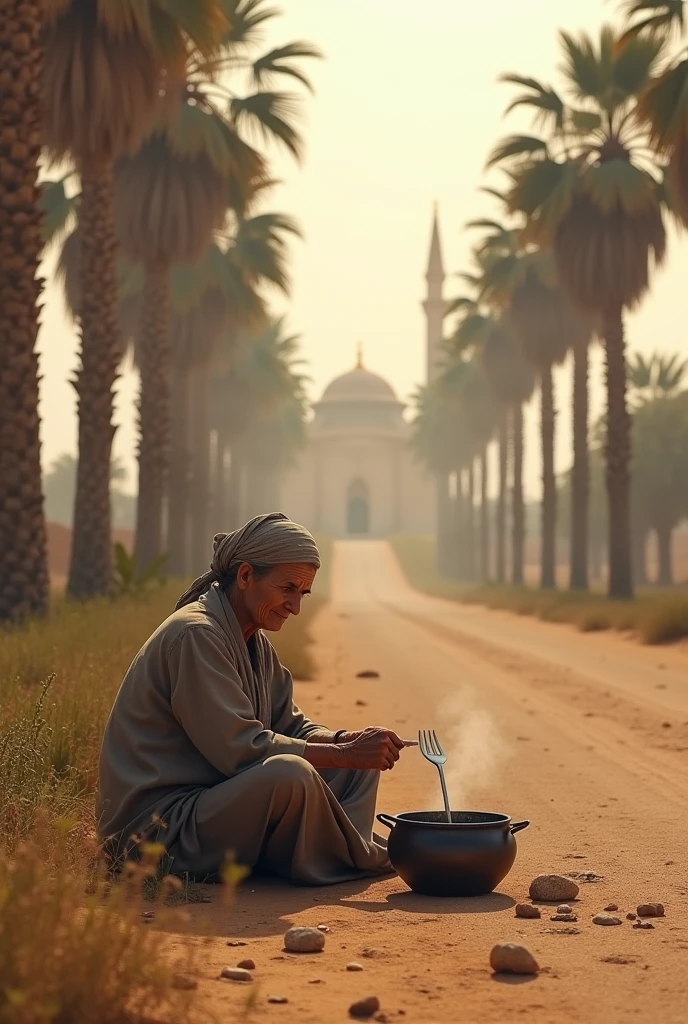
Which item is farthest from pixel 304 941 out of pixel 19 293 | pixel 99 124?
pixel 99 124

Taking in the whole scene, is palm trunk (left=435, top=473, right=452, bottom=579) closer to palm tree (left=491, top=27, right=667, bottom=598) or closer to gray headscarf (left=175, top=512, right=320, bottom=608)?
palm tree (left=491, top=27, right=667, bottom=598)

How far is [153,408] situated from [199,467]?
12.4 m

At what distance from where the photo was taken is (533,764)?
9.31 meters

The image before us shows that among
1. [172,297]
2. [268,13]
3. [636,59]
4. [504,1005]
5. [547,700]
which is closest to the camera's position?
[504,1005]

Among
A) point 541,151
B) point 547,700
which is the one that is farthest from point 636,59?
point 547,700

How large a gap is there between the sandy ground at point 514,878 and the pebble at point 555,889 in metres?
0.05

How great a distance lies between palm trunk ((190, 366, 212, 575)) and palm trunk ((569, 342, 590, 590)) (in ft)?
30.7

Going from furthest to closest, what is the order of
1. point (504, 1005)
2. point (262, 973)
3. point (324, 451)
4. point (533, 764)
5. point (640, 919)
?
point (324, 451), point (533, 764), point (640, 919), point (262, 973), point (504, 1005)

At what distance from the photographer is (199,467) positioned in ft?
127

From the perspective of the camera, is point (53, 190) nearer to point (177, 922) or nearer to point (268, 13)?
point (268, 13)

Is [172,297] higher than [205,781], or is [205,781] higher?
[172,297]

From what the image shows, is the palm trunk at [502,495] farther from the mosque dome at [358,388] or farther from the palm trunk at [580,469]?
the mosque dome at [358,388]

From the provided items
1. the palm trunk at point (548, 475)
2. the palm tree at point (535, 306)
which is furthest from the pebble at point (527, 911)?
the palm trunk at point (548, 475)

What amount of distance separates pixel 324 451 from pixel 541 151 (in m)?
84.6
